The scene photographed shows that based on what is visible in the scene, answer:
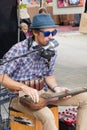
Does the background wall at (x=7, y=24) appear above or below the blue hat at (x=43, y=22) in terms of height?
below

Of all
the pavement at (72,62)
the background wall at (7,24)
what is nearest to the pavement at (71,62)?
the pavement at (72,62)

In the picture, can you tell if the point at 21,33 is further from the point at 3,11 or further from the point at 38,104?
the point at 38,104

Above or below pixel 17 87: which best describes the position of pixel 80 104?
below

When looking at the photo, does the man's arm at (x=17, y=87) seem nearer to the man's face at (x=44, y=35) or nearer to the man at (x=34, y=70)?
the man at (x=34, y=70)

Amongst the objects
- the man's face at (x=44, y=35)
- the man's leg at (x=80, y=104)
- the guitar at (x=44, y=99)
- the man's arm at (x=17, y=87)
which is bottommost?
the man's leg at (x=80, y=104)

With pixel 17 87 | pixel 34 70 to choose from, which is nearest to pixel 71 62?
pixel 34 70

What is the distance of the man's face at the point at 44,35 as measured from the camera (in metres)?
3.54

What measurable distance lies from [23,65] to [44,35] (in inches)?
12.4

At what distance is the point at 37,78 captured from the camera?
12.0 feet

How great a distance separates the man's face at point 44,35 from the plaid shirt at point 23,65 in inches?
2.6

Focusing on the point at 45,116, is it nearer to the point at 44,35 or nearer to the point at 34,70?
the point at 34,70

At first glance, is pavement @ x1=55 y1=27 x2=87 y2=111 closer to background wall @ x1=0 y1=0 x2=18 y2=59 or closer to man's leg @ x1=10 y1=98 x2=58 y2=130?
background wall @ x1=0 y1=0 x2=18 y2=59

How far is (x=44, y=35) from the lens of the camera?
3.55 metres

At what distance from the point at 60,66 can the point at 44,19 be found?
5006 millimetres
